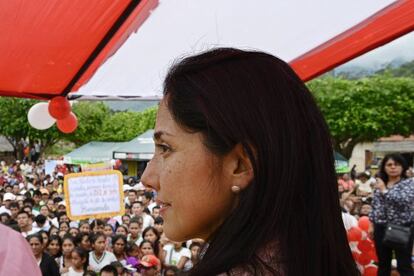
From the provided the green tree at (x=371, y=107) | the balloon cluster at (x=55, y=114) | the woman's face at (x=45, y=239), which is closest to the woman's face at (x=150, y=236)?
the woman's face at (x=45, y=239)

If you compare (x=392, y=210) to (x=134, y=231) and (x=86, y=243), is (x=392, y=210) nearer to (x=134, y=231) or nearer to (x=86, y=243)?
(x=86, y=243)

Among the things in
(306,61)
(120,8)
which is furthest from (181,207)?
(306,61)

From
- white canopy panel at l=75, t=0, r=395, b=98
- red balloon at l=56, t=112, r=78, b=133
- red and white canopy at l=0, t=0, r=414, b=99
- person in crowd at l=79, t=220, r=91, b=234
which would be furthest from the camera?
person in crowd at l=79, t=220, r=91, b=234

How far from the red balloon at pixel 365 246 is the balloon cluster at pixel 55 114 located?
3.06 meters

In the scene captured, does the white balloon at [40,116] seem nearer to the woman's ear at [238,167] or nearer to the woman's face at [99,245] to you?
the woman's face at [99,245]

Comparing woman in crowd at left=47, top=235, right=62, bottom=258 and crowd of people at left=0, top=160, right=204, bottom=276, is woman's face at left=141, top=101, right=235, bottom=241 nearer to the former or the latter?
crowd of people at left=0, top=160, right=204, bottom=276

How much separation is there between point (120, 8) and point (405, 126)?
2475 centimetres

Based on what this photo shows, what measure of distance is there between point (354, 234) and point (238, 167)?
4.84 meters

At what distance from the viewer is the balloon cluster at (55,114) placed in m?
4.98

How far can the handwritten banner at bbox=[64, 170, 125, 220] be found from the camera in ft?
21.8

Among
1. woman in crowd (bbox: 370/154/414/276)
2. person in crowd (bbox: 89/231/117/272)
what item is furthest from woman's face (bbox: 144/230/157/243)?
woman in crowd (bbox: 370/154/414/276)

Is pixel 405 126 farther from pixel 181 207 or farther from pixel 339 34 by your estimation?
pixel 181 207

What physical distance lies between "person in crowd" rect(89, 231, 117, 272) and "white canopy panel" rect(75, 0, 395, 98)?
204cm

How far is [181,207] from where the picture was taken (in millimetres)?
830
